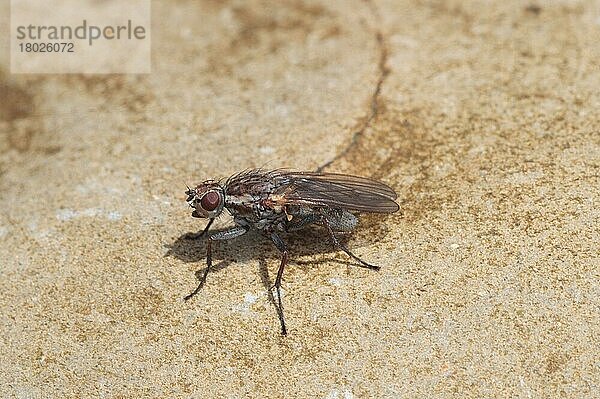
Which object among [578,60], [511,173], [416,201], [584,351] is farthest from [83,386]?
[578,60]

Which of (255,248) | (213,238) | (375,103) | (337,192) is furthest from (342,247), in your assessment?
(375,103)

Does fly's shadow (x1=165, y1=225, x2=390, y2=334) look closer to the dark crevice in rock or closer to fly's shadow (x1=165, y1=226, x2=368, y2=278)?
fly's shadow (x1=165, y1=226, x2=368, y2=278)

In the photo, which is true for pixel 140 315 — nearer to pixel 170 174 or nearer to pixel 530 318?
pixel 170 174

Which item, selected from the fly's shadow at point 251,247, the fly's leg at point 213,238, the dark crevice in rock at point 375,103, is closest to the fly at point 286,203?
the fly's leg at point 213,238

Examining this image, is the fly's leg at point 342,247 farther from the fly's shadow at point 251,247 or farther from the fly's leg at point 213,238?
the fly's leg at point 213,238

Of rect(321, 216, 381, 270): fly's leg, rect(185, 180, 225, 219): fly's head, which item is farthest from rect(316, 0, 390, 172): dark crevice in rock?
rect(185, 180, 225, 219): fly's head

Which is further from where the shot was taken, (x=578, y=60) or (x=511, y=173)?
(x=578, y=60)

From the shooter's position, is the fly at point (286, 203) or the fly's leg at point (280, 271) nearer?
the fly's leg at point (280, 271)

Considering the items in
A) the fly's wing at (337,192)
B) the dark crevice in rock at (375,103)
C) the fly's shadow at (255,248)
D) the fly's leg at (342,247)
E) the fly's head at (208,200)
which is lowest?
the fly's shadow at (255,248)
